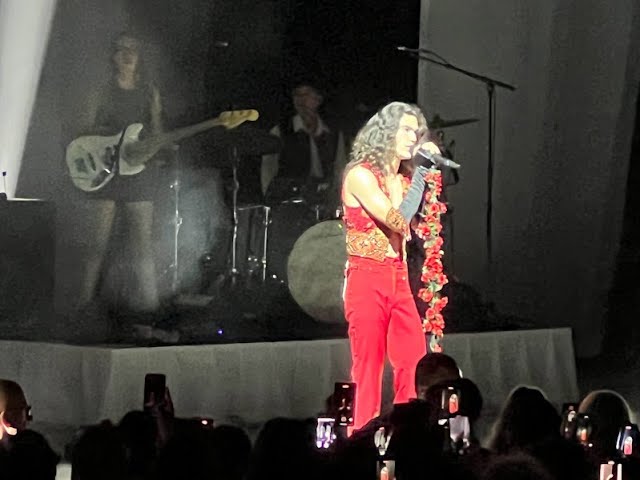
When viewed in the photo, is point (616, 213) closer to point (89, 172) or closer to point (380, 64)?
point (380, 64)

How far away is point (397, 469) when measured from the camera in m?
3.12

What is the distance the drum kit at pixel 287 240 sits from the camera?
259 inches

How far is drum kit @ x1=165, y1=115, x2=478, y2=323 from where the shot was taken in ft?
21.6

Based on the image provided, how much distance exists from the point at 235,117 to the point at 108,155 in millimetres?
670

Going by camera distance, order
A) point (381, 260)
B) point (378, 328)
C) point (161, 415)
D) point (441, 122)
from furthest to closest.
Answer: point (441, 122) < point (378, 328) < point (381, 260) < point (161, 415)

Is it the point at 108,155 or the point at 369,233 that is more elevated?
the point at 108,155

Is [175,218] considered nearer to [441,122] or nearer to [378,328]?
[378,328]

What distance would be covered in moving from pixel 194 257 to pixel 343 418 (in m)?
2.04

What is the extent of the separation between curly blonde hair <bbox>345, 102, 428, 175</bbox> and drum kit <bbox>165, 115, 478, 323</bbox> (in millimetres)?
456

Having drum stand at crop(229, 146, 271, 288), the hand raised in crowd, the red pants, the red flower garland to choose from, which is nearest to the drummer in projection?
drum stand at crop(229, 146, 271, 288)

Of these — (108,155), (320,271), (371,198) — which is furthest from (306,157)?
(371,198)

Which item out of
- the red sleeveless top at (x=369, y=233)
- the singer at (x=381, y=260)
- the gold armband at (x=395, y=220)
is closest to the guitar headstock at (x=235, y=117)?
the singer at (x=381, y=260)

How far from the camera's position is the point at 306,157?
6750 millimetres

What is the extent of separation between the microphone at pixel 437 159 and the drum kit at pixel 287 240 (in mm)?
568
